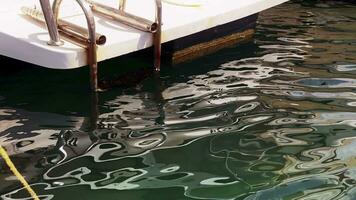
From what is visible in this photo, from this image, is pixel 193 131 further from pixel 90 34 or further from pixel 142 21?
pixel 142 21

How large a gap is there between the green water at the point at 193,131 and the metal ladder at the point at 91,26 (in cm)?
45

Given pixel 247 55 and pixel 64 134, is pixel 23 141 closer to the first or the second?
pixel 64 134

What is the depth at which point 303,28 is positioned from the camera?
28.0 feet

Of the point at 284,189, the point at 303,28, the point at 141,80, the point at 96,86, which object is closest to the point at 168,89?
the point at 141,80

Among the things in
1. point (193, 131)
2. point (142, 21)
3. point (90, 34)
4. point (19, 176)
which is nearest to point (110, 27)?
point (142, 21)

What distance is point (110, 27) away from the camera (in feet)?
18.9

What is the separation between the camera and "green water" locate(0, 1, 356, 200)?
408 centimetres

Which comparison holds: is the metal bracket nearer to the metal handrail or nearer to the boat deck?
the boat deck

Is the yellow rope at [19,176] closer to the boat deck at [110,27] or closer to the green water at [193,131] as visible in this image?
the green water at [193,131]

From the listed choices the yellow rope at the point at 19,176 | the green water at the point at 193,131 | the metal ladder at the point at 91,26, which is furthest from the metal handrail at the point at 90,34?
the yellow rope at the point at 19,176

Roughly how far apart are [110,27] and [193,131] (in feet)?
4.93

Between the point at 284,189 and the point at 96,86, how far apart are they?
2.16 metres

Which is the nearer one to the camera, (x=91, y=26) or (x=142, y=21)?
(x=91, y=26)

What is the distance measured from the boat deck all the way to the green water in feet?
1.53
